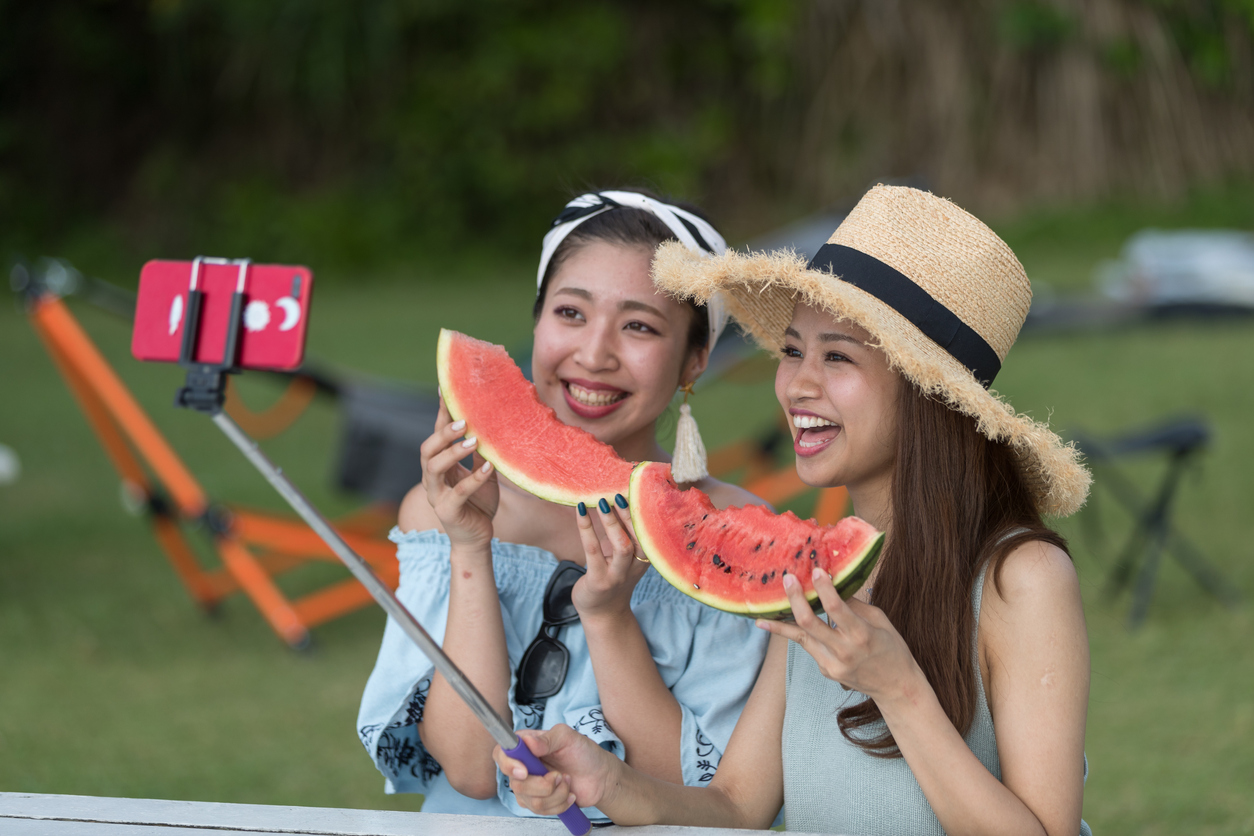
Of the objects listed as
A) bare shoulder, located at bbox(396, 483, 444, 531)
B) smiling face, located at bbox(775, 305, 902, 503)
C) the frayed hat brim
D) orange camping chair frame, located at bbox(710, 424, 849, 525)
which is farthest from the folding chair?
bare shoulder, located at bbox(396, 483, 444, 531)

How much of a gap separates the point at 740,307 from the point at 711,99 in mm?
15297

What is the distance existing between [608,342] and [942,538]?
676 mm

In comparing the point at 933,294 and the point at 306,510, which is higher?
the point at 933,294

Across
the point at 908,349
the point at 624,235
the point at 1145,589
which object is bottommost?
the point at 1145,589

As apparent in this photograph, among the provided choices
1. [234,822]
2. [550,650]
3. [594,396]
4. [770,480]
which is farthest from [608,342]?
[770,480]

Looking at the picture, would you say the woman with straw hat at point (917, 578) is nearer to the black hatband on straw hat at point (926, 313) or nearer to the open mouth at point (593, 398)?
the black hatband on straw hat at point (926, 313)

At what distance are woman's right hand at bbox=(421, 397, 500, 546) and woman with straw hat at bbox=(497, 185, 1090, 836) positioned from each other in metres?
0.37

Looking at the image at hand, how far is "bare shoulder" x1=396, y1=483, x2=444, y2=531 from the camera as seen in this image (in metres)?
2.17

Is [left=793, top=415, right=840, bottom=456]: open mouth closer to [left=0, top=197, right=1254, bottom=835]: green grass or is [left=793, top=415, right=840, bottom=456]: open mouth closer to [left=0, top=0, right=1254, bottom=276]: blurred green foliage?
[left=0, top=197, right=1254, bottom=835]: green grass

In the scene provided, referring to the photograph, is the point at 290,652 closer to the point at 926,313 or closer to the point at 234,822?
the point at 234,822

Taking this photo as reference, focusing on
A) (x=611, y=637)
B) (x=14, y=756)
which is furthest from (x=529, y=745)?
(x=14, y=756)

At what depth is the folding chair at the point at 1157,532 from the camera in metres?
4.82

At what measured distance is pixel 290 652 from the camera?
200 inches

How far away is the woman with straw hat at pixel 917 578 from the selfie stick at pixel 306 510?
49 millimetres
